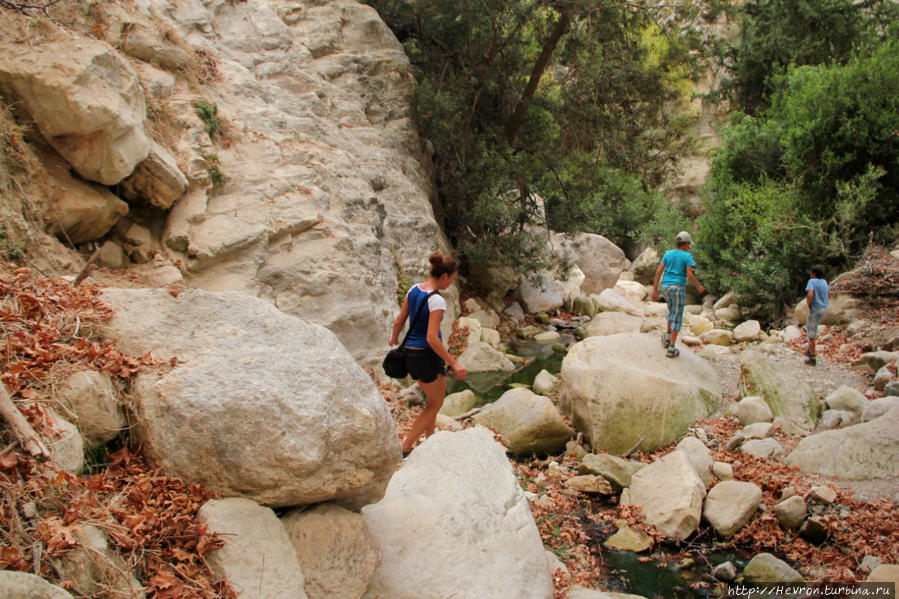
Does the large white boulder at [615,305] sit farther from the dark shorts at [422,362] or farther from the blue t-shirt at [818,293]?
the dark shorts at [422,362]

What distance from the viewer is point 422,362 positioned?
18.0 feet

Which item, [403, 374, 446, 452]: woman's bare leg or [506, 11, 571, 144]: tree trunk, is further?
[506, 11, 571, 144]: tree trunk

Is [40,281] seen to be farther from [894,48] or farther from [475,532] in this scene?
[894,48]

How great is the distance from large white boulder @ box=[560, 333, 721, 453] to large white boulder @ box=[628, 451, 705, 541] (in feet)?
3.60

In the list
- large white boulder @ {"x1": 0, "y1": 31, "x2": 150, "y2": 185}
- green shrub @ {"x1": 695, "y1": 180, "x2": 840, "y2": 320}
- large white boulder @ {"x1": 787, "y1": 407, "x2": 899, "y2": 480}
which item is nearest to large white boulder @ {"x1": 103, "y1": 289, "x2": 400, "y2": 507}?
large white boulder @ {"x1": 0, "y1": 31, "x2": 150, "y2": 185}

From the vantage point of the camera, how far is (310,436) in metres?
3.16

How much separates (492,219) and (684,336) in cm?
524

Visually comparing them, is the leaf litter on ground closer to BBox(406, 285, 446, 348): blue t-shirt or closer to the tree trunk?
BBox(406, 285, 446, 348): blue t-shirt

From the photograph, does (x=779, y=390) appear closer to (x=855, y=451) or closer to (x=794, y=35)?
(x=855, y=451)

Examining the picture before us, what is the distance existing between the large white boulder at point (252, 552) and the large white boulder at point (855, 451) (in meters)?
6.33

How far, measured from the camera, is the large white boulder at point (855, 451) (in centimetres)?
645

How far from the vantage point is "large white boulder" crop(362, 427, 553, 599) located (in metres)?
3.66

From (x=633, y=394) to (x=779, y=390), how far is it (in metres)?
2.29

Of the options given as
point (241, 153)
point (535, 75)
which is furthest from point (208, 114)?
point (535, 75)
